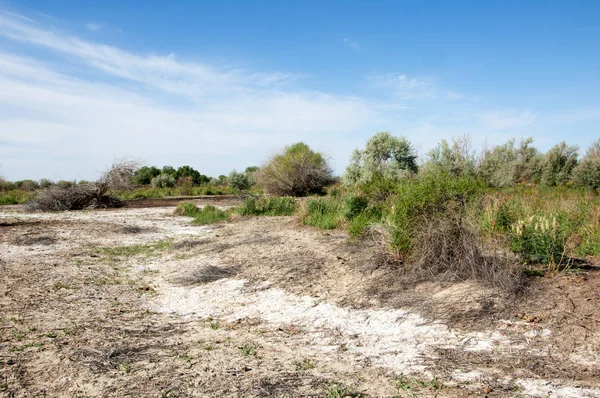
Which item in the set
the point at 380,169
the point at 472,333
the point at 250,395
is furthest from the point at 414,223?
the point at 380,169

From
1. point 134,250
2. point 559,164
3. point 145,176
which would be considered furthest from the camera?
point 145,176

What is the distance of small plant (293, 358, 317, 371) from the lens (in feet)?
13.8

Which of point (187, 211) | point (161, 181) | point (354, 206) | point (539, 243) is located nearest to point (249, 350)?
point (539, 243)

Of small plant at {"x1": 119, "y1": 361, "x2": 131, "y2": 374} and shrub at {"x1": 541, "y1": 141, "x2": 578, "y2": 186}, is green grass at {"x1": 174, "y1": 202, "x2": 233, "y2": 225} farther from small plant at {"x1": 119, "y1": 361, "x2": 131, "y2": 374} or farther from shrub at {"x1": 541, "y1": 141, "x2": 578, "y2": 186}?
shrub at {"x1": 541, "y1": 141, "x2": 578, "y2": 186}

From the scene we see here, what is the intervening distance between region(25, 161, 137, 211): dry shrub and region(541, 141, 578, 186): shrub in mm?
22953

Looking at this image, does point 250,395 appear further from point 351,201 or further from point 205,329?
point 351,201

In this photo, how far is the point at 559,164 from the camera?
28.0 m

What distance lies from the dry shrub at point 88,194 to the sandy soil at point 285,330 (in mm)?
12654

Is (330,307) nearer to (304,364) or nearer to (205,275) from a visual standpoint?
(304,364)

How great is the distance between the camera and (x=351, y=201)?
12.0 m

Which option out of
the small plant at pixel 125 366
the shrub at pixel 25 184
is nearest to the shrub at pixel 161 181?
the shrub at pixel 25 184

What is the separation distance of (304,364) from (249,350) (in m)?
0.68

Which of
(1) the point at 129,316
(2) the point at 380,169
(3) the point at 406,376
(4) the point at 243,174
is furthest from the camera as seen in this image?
(4) the point at 243,174

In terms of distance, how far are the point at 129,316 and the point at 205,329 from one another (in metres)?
1.19
